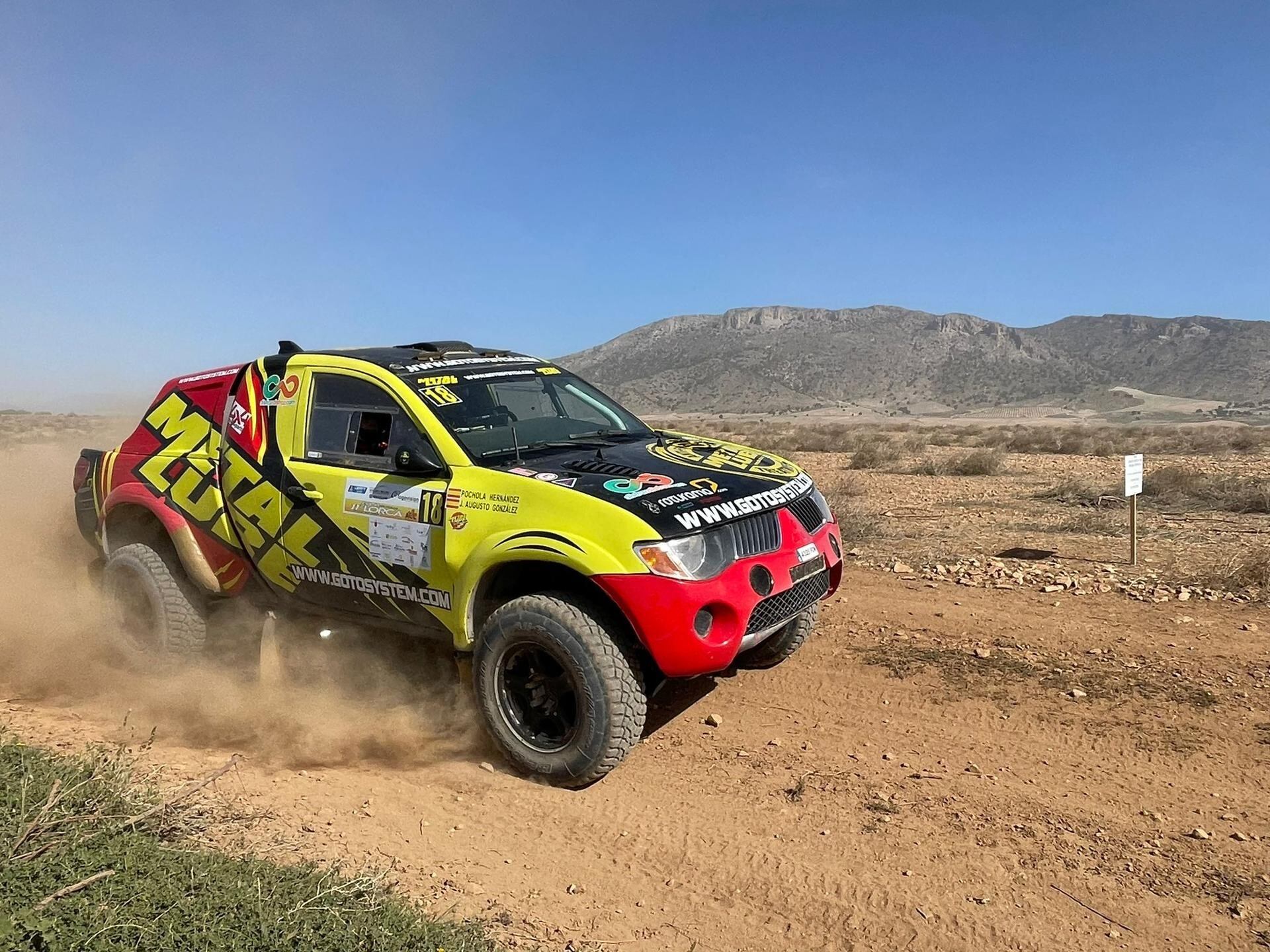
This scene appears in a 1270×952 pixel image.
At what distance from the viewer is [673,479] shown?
4332 mm

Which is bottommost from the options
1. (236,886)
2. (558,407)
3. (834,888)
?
(834,888)

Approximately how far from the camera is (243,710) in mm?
5316

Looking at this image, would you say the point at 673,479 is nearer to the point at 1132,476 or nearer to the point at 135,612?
the point at 135,612

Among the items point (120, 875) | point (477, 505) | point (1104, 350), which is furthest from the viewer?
point (1104, 350)

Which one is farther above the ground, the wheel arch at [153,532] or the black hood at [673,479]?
the black hood at [673,479]

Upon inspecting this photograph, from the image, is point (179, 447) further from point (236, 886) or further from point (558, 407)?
point (236, 886)

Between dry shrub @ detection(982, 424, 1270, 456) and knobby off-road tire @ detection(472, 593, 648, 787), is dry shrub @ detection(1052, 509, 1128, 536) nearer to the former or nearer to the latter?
knobby off-road tire @ detection(472, 593, 648, 787)

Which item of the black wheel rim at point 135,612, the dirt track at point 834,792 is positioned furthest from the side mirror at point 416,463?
the black wheel rim at point 135,612

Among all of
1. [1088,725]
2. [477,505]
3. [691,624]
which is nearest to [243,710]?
[477,505]

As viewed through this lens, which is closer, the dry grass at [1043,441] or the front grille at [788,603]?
the front grille at [788,603]

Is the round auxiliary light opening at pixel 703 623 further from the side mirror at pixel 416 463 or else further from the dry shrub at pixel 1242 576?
the dry shrub at pixel 1242 576

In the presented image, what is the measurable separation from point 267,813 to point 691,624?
79.1 inches

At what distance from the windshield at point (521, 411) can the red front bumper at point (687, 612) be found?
1180mm

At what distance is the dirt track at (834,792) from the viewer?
10.7 ft
